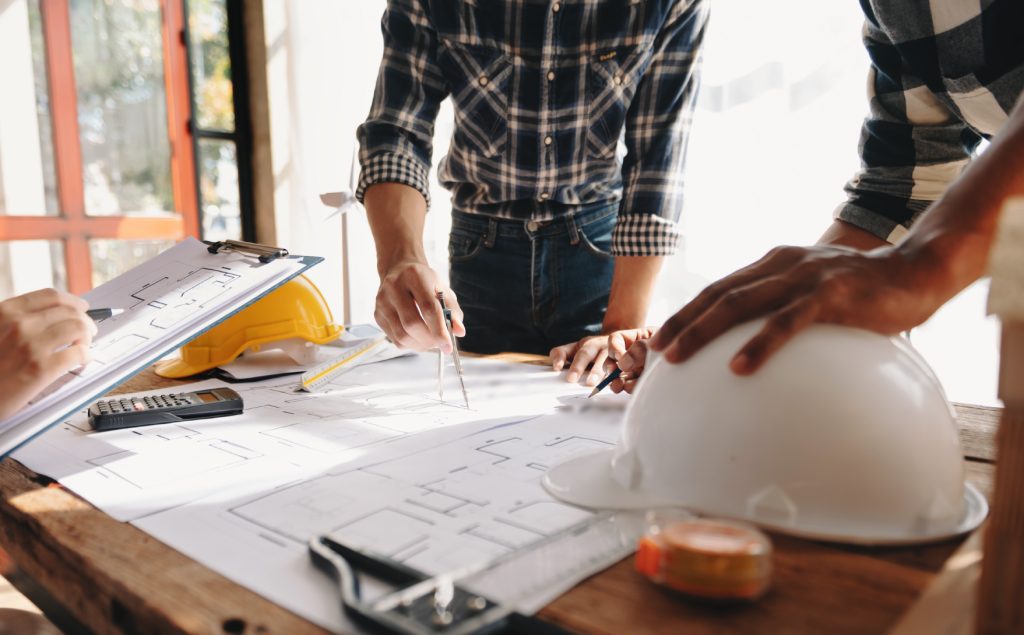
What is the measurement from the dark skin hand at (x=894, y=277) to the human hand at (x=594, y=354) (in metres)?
A: 0.51

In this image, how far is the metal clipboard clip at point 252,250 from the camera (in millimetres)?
973

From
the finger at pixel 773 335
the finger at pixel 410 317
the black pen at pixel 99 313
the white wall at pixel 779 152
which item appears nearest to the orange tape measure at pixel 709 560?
the finger at pixel 773 335

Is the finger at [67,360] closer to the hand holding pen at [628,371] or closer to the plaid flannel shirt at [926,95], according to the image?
the hand holding pen at [628,371]

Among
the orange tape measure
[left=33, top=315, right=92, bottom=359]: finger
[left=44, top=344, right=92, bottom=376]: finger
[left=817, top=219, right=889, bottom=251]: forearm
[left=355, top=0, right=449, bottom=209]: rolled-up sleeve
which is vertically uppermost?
[left=355, top=0, right=449, bottom=209]: rolled-up sleeve

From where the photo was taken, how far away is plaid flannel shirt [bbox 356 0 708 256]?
4.37 feet

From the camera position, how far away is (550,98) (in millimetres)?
1387

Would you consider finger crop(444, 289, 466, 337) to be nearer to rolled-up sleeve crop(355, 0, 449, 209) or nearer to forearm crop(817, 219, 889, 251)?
rolled-up sleeve crop(355, 0, 449, 209)

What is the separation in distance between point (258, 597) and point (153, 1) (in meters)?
4.28

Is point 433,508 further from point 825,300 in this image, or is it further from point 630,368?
point 630,368

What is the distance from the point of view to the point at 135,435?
76cm

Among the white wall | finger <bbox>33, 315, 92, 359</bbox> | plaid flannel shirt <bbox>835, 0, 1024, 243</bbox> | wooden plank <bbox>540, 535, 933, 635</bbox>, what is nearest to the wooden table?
wooden plank <bbox>540, 535, 933, 635</bbox>

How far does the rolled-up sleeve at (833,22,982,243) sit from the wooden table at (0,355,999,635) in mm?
674

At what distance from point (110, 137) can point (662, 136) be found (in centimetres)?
347

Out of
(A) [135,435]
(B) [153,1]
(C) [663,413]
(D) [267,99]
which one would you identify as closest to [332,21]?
(D) [267,99]
